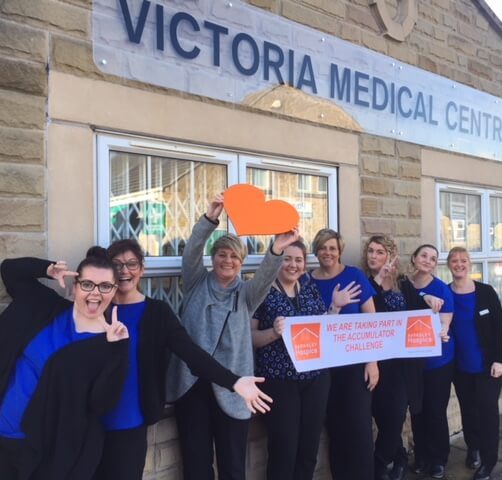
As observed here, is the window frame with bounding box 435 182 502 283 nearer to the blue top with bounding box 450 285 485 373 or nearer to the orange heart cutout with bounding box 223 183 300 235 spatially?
the blue top with bounding box 450 285 485 373

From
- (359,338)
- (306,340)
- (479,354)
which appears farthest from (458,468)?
(306,340)

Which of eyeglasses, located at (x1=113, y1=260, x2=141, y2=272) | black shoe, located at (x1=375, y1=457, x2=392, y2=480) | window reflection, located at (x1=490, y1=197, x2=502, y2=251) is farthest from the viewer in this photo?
window reflection, located at (x1=490, y1=197, x2=502, y2=251)

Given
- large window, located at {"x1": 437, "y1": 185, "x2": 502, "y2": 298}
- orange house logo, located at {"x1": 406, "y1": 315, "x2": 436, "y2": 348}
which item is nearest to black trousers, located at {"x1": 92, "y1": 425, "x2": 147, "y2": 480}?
orange house logo, located at {"x1": 406, "y1": 315, "x2": 436, "y2": 348}

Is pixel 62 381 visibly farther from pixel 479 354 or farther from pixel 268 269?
pixel 479 354

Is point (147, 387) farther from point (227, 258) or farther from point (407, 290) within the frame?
point (407, 290)

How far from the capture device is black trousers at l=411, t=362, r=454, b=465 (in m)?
4.08

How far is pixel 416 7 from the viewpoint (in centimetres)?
488

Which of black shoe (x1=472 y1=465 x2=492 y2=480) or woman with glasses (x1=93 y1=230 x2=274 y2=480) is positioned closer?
woman with glasses (x1=93 y1=230 x2=274 y2=480)

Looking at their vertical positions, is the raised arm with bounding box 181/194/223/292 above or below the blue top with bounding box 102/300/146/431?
above

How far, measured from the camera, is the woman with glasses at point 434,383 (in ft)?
13.2

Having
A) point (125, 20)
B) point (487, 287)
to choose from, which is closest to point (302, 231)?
point (487, 287)

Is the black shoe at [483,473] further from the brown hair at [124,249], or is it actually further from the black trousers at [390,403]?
the brown hair at [124,249]

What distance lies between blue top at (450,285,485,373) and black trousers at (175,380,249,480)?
200cm

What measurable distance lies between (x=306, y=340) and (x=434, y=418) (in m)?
1.56
